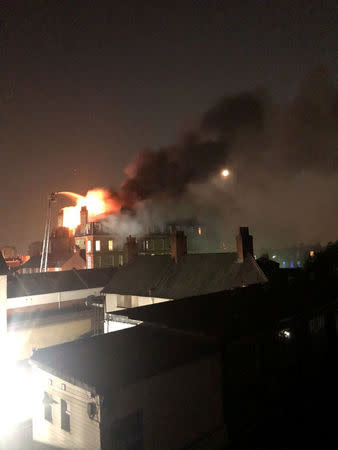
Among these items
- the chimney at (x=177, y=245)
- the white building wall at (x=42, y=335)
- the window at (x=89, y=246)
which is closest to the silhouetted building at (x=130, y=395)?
the white building wall at (x=42, y=335)

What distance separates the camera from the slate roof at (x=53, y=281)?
3112 cm

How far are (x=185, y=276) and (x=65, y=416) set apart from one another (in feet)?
51.3

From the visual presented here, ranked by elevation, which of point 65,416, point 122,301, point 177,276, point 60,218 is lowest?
point 65,416

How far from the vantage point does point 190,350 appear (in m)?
11.1

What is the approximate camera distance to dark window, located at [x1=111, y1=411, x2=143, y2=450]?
28.8ft

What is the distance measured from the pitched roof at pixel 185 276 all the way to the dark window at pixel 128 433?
13.7 meters

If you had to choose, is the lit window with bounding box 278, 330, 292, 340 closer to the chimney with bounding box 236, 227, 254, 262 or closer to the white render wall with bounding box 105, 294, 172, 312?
the chimney with bounding box 236, 227, 254, 262

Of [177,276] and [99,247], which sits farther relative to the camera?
[99,247]

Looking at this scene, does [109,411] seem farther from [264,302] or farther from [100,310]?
[100,310]

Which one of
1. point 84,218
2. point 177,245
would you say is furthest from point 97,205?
point 177,245

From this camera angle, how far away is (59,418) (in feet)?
32.8

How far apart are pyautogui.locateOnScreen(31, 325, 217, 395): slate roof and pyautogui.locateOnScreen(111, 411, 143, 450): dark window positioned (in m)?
1.02

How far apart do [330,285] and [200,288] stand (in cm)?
832

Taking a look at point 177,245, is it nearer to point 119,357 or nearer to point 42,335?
point 42,335
